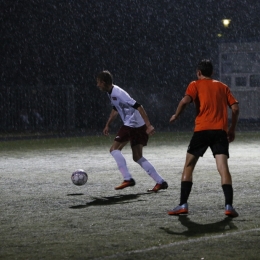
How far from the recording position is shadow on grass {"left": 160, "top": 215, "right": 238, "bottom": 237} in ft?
24.1

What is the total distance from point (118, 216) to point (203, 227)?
1.27 metres

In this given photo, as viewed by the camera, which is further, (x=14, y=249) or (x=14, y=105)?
(x=14, y=105)

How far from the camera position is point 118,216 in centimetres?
855

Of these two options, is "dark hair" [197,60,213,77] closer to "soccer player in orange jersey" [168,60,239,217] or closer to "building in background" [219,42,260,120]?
"soccer player in orange jersey" [168,60,239,217]

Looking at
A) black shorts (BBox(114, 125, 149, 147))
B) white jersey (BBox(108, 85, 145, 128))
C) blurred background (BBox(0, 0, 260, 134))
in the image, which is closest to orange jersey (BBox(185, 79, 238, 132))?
white jersey (BBox(108, 85, 145, 128))

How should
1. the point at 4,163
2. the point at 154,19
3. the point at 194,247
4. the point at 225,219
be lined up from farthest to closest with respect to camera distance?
the point at 154,19, the point at 4,163, the point at 225,219, the point at 194,247

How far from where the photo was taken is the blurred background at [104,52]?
3256 cm

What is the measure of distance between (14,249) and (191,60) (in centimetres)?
2917

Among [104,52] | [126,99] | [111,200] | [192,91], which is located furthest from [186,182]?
[104,52]

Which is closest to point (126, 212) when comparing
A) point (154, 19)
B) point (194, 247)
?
point (194, 247)

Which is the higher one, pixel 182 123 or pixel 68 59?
pixel 68 59

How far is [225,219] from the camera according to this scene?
8.13 meters

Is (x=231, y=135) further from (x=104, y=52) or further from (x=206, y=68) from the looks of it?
(x=104, y=52)

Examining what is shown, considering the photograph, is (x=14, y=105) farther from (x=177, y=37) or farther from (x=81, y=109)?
(x=177, y=37)
